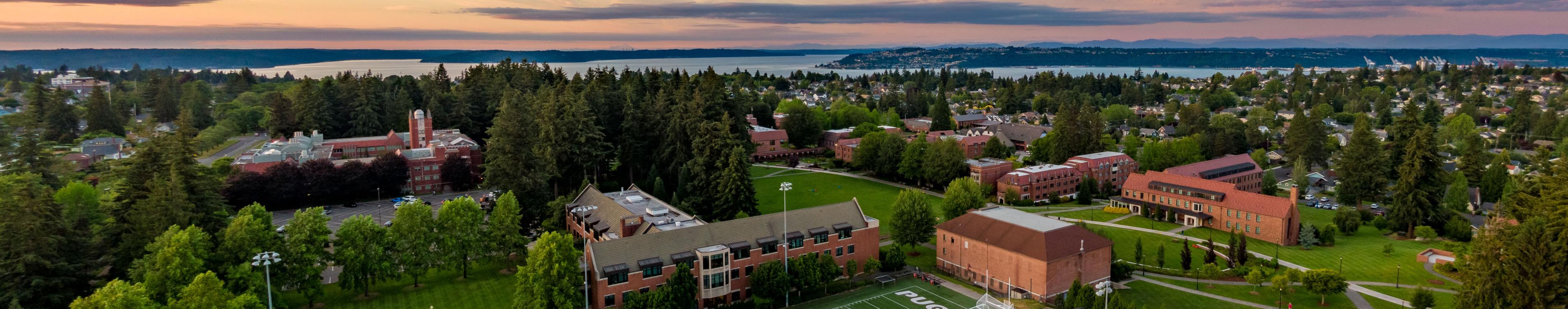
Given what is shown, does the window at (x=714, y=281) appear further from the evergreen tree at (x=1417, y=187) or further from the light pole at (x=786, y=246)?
the evergreen tree at (x=1417, y=187)

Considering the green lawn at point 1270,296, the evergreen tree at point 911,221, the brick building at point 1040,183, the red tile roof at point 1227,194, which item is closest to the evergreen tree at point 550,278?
the evergreen tree at point 911,221

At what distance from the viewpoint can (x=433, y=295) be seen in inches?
1651

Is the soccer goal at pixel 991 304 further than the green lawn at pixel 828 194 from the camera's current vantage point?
No

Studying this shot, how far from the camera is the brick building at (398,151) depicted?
66.6 meters

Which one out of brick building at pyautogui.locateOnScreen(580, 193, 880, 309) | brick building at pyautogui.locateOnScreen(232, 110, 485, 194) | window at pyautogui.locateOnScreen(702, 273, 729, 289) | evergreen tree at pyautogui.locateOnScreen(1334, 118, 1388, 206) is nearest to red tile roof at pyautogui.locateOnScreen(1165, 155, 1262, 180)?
evergreen tree at pyautogui.locateOnScreen(1334, 118, 1388, 206)

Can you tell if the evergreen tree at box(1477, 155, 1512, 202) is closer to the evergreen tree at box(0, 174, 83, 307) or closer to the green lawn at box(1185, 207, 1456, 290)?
the green lawn at box(1185, 207, 1456, 290)

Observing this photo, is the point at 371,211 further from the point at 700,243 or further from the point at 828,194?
the point at 828,194

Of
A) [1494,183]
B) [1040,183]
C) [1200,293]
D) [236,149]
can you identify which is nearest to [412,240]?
[1200,293]

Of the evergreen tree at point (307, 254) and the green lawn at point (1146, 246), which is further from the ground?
the evergreen tree at point (307, 254)

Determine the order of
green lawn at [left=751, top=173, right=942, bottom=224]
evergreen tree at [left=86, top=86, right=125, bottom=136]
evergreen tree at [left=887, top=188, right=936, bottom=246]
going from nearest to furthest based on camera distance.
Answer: evergreen tree at [left=887, top=188, right=936, bottom=246], green lawn at [left=751, top=173, right=942, bottom=224], evergreen tree at [left=86, top=86, right=125, bottom=136]

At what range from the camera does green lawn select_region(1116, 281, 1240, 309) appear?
135 ft

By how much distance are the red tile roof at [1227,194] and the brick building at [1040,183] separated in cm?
499

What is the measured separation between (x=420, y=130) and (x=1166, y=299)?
5710cm

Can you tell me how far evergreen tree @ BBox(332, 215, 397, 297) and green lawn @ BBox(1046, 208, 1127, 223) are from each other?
45067mm
